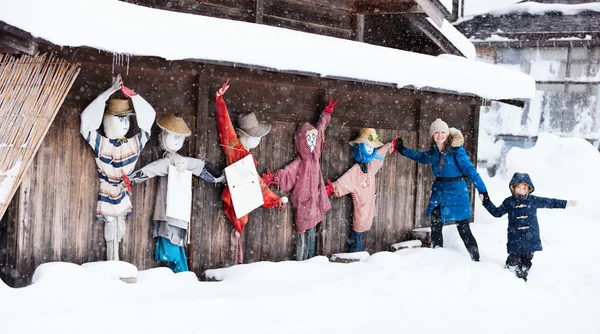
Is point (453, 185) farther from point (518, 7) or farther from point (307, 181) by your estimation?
point (518, 7)

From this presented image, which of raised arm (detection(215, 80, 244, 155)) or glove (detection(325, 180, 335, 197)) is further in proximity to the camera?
glove (detection(325, 180, 335, 197))

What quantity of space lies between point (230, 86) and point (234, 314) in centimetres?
280

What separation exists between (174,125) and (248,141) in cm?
104

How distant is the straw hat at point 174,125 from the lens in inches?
293

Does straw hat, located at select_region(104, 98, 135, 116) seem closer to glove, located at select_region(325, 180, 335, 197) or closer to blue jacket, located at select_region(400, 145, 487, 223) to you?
glove, located at select_region(325, 180, 335, 197)

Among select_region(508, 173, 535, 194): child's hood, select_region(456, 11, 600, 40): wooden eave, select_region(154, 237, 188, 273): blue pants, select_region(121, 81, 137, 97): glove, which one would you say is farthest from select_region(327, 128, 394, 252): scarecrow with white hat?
select_region(456, 11, 600, 40): wooden eave

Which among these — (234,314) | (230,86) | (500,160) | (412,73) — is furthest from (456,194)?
(500,160)

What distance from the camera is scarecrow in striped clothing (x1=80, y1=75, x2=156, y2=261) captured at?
7.08 meters

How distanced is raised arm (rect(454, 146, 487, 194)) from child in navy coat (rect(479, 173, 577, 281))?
421 millimetres

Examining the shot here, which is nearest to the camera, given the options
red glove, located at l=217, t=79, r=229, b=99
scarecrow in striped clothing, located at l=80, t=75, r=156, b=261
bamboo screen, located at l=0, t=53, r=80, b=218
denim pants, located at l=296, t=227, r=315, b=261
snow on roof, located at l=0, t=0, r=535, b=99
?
snow on roof, located at l=0, t=0, r=535, b=99

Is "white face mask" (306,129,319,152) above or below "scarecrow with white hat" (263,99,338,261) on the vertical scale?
above

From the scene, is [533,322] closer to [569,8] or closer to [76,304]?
[76,304]

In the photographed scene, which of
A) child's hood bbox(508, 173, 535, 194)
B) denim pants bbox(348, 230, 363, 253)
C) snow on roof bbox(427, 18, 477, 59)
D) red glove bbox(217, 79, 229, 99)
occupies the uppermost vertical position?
snow on roof bbox(427, 18, 477, 59)

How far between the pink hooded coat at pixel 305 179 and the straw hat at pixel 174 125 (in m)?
1.49
